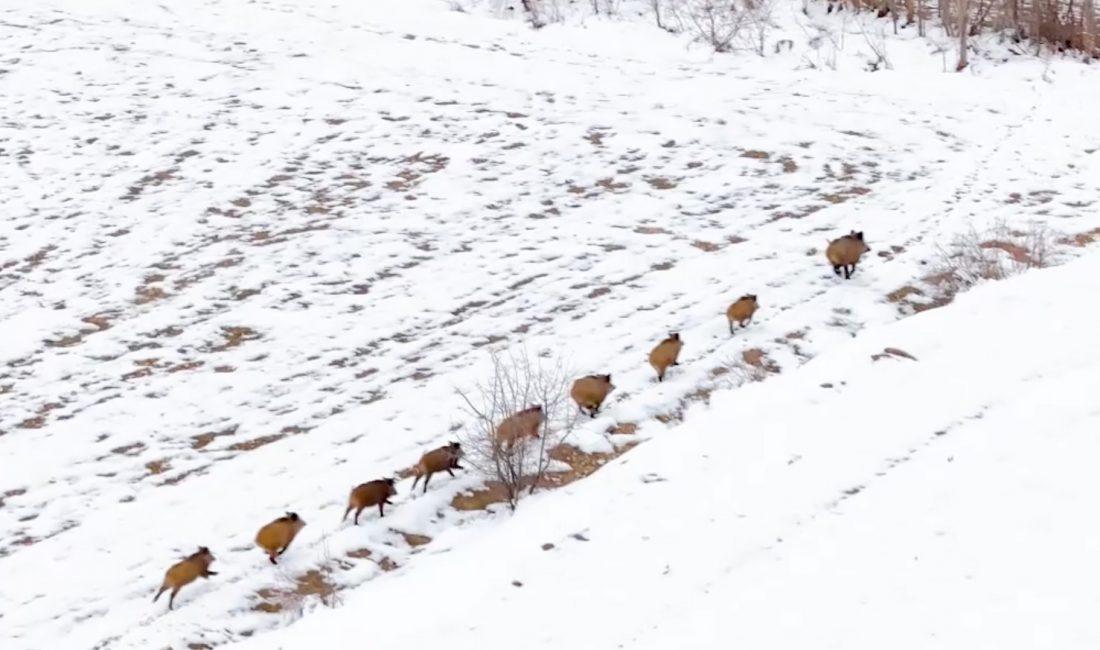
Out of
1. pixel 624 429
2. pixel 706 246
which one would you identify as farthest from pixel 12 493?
pixel 706 246

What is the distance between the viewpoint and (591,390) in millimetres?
8750

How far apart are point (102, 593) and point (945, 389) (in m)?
6.67

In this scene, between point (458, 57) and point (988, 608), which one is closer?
point (988, 608)

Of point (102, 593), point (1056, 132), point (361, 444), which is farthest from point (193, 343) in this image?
point (1056, 132)

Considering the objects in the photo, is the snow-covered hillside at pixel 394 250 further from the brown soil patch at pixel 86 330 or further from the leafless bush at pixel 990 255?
the leafless bush at pixel 990 255

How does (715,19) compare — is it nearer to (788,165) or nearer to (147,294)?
(788,165)

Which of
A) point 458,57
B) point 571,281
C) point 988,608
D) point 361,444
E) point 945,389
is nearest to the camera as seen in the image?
point 988,608

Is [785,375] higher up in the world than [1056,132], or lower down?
lower down

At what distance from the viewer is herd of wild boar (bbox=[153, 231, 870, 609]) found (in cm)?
692

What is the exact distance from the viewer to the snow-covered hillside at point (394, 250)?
7.65 meters

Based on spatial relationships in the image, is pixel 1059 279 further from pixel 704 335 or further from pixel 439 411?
pixel 439 411

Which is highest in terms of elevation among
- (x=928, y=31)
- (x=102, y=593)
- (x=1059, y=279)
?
(x=928, y=31)

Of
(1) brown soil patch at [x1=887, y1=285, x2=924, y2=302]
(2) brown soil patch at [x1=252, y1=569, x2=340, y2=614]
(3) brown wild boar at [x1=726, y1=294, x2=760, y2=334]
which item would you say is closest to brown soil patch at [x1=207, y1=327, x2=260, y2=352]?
(2) brown soil patch at [x1=252, y1=569, x2=340, y2=614]

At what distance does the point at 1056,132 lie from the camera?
14.8 m
